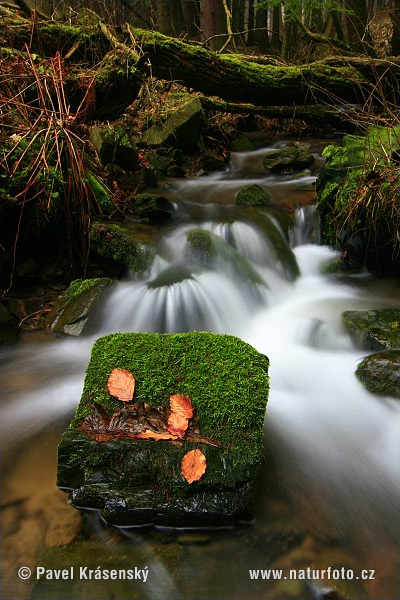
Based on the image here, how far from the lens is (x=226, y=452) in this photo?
7.38 feet

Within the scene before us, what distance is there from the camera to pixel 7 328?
3967 millimetres

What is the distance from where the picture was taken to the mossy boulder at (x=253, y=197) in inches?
247

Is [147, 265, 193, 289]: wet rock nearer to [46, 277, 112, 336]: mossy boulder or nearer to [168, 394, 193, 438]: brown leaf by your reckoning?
[46, 277, 112, 336]: mossy boulder

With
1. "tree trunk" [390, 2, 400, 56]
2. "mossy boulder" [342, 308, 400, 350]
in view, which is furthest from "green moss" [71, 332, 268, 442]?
"tree trunk" [390, 2, 400, 56]

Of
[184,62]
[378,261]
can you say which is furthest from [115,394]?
[184,62]

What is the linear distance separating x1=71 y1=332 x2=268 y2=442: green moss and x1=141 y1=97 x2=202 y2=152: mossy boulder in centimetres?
563

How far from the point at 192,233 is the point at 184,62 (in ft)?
10.2

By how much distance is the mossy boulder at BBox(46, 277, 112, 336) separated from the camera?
4117mm

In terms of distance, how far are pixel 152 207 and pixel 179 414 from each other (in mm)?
3677

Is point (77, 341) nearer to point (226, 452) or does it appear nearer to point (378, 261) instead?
point (226, 452)

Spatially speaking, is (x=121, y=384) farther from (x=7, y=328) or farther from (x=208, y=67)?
(x=208, y=67)

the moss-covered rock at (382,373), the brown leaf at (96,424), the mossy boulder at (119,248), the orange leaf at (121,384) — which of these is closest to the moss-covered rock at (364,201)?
the moss-covered rock at (382,373)

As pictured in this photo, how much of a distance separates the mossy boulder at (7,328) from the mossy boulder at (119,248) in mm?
1175

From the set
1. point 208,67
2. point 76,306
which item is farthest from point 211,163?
point 76,306
